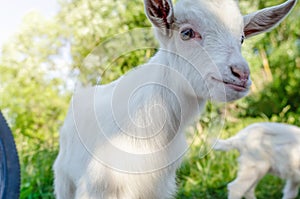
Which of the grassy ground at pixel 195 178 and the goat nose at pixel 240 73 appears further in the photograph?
the grassy ground at pixel 195 178

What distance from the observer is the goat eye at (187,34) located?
2.40m

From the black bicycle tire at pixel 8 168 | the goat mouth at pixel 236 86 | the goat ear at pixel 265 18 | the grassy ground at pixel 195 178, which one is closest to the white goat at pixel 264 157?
the grassy ground at pixel 195 178

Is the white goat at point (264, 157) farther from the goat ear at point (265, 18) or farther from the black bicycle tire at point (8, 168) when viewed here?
the goat ear at point (265, 18)

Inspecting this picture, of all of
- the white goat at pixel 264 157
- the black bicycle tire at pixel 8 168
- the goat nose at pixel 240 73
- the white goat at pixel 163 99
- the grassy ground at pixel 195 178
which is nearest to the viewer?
the goat nose at pixel 240 73

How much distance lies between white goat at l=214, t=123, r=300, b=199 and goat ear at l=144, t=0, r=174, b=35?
330cm

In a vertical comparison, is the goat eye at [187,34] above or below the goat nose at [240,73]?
above

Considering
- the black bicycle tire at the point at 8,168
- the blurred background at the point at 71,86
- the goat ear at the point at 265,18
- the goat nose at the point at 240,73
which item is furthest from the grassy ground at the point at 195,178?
the goat nose at the point at 240,73

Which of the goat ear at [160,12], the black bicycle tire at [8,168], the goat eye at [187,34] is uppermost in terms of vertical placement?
the goat ear at [160,12]

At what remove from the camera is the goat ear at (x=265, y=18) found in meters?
2.69

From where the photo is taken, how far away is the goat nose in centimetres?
224

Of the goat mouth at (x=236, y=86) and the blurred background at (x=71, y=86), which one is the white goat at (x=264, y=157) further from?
the goat mouth at (x=236, y=86)

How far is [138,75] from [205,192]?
11.9ft

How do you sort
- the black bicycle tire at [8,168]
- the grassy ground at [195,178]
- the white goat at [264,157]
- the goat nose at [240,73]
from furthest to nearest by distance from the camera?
the grassy ground at [195,178]
the white goat at [264,157]
the black bicycle tire at [8,168]
the goat nose at [240,73]

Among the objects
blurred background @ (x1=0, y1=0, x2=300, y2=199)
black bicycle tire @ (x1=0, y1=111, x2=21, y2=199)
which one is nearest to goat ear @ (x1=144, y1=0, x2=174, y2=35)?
black bicycle tire @ (x1=0, y1=111, x2=21, y2=199)
